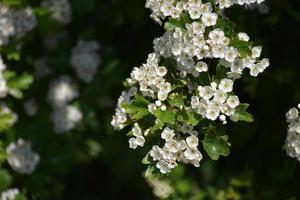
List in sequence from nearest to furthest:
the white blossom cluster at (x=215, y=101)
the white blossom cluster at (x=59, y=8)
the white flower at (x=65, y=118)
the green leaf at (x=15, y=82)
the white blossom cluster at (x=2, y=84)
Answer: the white blossom cluster at (x=215, y=101)
the white blossom cluster at (x=2, y=84)
the green leaf at (x=15, y=82)
the white blossom cluster at (x=59, y=8)
the white flower at (x=65, y=118)

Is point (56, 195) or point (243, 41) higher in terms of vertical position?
point (243, 41)

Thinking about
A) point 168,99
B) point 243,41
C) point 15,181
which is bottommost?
point 15,181

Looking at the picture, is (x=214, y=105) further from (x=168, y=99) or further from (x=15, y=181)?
(x=15, y=181)

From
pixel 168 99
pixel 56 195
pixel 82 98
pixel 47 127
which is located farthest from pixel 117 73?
pixel 168 99

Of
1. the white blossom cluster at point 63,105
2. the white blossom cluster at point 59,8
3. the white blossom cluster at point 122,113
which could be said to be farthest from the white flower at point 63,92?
the white blossom cluster at point 122,113

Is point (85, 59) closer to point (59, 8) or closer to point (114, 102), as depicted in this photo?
point (59, 8)

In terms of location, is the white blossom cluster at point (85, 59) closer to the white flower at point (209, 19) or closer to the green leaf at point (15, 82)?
the green leaf at point (15, 82)

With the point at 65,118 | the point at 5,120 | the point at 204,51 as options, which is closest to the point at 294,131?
the point at 204,51

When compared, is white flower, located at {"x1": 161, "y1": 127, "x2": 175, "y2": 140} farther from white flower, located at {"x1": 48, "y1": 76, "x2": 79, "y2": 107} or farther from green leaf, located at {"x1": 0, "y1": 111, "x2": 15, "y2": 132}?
white flower, located at {"x1": 48, "y1": 76, "x2": 79, "y2": 107}

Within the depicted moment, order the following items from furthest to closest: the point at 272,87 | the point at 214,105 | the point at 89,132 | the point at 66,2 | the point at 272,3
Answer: the point at 89,132 < the point at 66,2 < the point at 272,87 < the point at 272,3 < the point at 214,105
